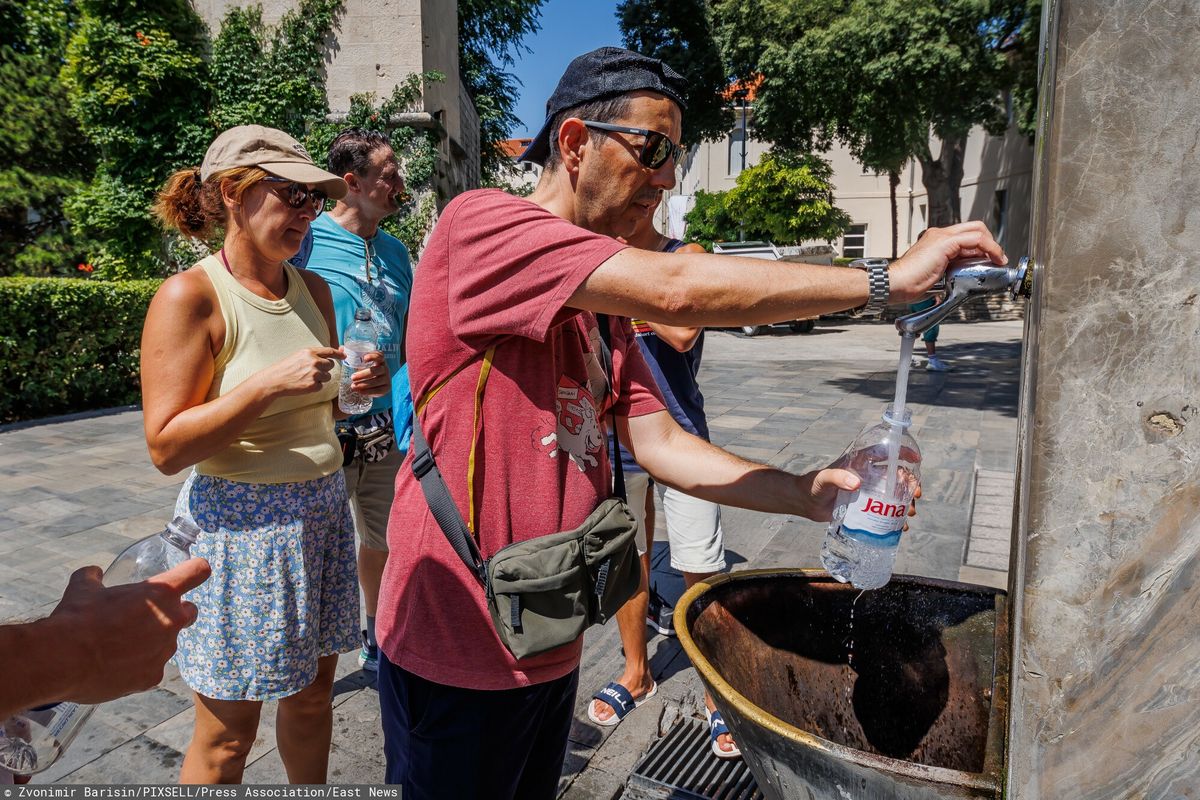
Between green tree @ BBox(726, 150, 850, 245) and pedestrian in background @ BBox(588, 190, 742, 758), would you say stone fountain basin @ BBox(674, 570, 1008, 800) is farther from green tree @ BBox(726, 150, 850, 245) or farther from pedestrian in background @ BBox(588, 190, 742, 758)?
green tree @ BBox(726, 150, 850, 245)

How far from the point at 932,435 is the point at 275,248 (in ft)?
21.9

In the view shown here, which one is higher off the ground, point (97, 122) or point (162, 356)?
point (97, 122)

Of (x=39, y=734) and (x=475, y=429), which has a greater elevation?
(x=475, y=429)

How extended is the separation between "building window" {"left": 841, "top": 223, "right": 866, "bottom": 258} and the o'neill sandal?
117 feet

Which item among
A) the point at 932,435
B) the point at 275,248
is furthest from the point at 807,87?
the point at 275,248

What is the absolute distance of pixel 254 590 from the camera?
193cm

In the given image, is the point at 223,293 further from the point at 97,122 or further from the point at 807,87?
the point at 807,87

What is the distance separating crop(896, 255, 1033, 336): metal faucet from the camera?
3.84ft

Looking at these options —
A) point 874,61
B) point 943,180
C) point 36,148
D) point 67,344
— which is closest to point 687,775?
point 67,344

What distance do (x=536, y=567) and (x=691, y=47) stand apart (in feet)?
51.9

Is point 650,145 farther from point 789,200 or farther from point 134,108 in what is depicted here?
point 789,200

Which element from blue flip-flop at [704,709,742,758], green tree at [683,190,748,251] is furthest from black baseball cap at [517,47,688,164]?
green tree at [683,190,748,251]

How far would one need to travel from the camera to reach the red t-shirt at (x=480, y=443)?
1365 millimetres

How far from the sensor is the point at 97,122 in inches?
445
